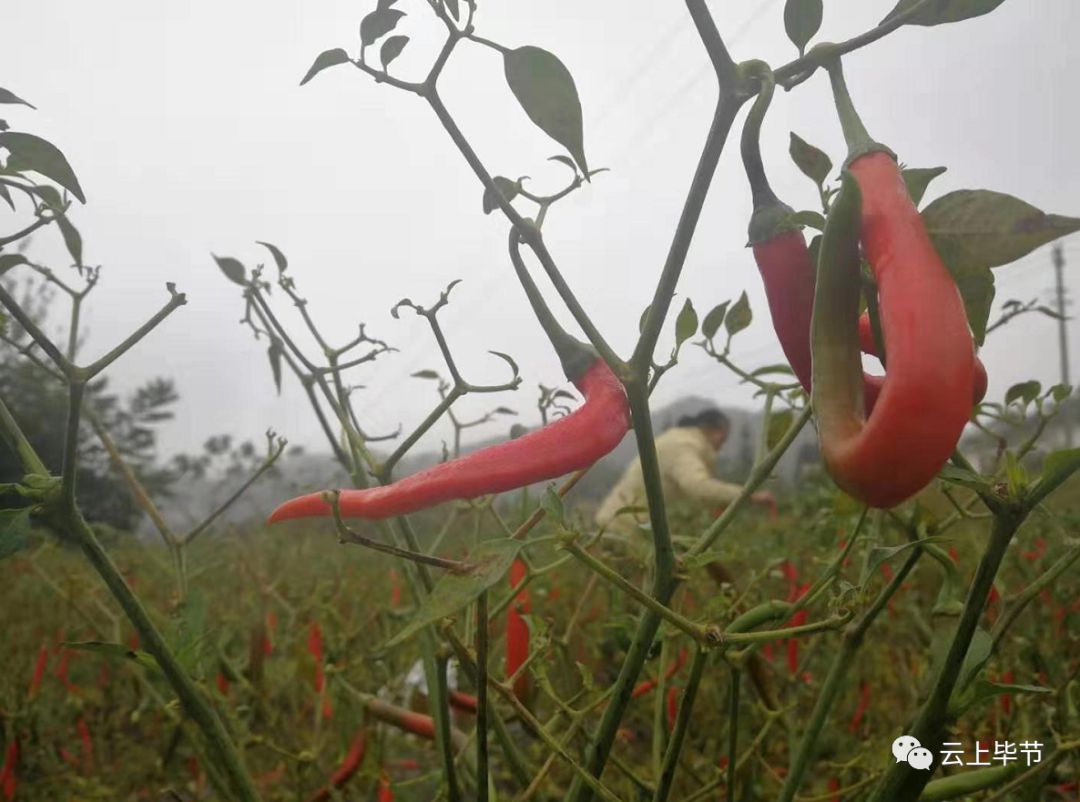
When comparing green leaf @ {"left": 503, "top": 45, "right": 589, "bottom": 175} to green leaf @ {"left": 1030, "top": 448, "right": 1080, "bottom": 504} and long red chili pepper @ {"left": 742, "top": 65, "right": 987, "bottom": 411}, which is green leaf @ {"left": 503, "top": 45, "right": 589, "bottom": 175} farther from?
green leaf @ {"left": 1030, "top": 448, "right": 1080, "bottom": 504}

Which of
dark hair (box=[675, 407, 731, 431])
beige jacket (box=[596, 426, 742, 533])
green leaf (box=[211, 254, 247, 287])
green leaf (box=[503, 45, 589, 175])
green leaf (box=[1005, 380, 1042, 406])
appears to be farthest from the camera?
dark hair (box=[675, 407, 731, 431])

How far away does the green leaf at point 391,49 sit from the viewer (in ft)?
1.49

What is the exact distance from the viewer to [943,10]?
342mm

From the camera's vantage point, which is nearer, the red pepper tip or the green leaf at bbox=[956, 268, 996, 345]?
the green leaf at bbox=[956, 268, 996, 345]

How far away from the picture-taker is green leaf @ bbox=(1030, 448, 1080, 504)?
337 millimetres

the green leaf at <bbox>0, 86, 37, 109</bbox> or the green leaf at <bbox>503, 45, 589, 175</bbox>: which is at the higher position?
the green leaf at <bbox>503, 45, 589, 175</bbox>

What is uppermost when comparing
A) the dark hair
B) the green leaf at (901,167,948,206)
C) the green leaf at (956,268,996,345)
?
the dark hair

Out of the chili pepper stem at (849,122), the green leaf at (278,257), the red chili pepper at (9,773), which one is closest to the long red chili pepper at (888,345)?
the chili pepper stem at (849,122)

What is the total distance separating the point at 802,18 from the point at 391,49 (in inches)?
8.4

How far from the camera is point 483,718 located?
42 cm

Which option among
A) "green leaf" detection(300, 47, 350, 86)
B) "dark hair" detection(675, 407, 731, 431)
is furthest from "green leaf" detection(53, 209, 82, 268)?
"dark hair" detection(675, 407, 731, 431)

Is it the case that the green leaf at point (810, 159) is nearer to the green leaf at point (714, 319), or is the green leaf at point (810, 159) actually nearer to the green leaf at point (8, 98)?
the green leaf at point (714, 319)

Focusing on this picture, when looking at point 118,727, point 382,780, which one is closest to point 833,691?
point 382,780

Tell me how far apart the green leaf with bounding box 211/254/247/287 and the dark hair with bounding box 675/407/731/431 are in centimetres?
247
